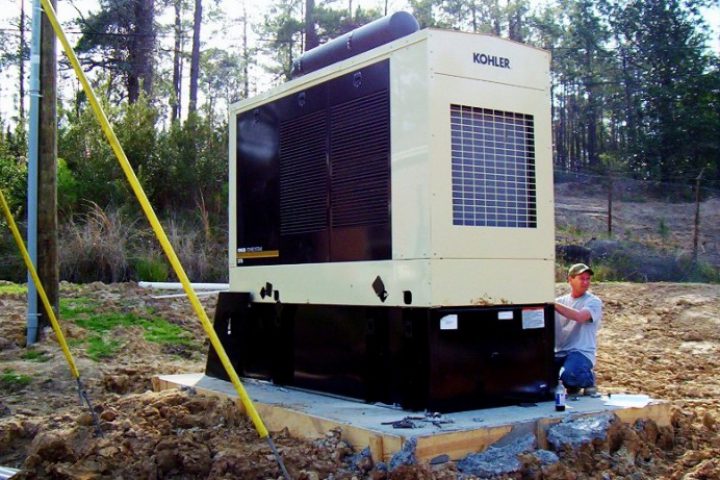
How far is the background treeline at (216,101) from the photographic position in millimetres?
18141

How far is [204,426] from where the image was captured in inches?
245

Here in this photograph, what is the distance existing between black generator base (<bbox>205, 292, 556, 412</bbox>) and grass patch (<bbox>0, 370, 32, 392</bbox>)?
10.5ft

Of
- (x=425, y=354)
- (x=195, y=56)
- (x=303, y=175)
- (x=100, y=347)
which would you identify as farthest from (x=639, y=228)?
(x=425, y=354)

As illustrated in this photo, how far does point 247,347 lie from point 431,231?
269cm

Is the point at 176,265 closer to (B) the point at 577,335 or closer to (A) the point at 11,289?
(B) the point at 577,335

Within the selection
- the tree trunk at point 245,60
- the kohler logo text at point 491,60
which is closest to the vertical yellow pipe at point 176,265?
the kohler logo text at point 491,60

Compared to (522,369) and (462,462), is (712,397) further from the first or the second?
(462,462)

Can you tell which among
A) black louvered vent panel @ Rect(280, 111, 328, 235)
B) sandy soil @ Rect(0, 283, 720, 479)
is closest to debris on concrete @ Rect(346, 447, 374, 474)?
sandy soil @ Rect(0, 283, 720, 479)

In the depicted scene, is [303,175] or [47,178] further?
[47,178]

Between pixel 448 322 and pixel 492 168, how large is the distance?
1218 millimetres

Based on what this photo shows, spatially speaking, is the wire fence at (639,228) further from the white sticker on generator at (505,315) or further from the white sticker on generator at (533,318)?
the white sticker on generator at (505,315)

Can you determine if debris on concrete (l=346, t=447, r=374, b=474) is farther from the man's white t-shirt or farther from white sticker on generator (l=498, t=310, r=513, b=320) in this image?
the man's white t-shirt

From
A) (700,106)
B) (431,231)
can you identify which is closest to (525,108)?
(431,231)

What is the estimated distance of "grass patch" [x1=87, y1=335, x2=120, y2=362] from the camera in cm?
983
